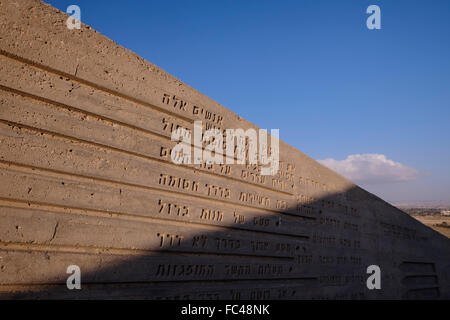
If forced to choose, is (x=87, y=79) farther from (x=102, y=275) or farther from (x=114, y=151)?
(x=102, y=275)

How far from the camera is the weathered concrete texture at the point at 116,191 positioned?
2.20 metres

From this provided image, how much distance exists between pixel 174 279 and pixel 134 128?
158 cm

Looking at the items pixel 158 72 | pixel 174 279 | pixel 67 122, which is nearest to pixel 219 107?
pixel 158 72

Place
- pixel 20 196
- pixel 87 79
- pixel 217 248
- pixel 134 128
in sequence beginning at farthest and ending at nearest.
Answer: pixel 217 248
pixel 134 128
pixel 87 79
pixel 20 196

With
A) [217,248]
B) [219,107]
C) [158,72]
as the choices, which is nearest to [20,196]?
[158,72]

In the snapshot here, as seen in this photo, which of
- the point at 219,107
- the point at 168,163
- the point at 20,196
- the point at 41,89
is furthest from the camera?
the point at 219,107

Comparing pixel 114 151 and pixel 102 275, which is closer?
pixel 102 275

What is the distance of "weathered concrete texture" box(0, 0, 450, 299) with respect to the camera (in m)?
2.20

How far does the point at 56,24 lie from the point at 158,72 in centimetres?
100

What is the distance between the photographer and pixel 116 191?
263 cm
